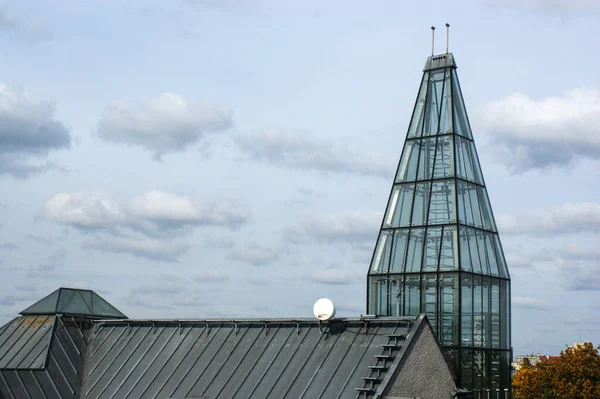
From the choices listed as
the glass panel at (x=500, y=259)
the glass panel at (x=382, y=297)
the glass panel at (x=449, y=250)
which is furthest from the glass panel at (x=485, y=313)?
the glass panel at (x=382, y=297)

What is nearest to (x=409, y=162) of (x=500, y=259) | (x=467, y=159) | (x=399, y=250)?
(x=467, y=159)

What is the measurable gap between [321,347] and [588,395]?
41084 mm

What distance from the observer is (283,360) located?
106 ft

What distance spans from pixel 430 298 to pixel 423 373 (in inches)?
532

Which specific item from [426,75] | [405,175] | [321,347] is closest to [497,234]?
[405,175]

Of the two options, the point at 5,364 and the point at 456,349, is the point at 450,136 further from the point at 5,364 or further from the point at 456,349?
the point at 5,364

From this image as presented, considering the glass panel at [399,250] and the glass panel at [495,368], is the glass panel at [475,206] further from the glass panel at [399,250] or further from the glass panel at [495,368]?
the glass panel at [495,368]

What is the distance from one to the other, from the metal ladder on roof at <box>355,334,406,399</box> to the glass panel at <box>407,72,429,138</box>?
20388 mm

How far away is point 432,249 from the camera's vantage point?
148ft

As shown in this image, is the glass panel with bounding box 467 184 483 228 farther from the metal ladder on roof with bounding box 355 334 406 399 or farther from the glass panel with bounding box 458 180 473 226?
the metal ladder on roof with bounding box 355 334 406 399

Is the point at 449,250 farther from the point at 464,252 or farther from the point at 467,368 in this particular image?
the point at 467,368

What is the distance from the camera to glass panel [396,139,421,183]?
47850 millimetres

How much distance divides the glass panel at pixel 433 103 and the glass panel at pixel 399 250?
20.5ft

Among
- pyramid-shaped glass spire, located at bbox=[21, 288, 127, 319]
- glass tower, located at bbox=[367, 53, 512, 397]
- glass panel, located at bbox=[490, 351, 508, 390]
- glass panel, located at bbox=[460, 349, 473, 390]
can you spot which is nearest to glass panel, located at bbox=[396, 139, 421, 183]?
glass tower, located at bbox=[367, 53, 512, 397]
